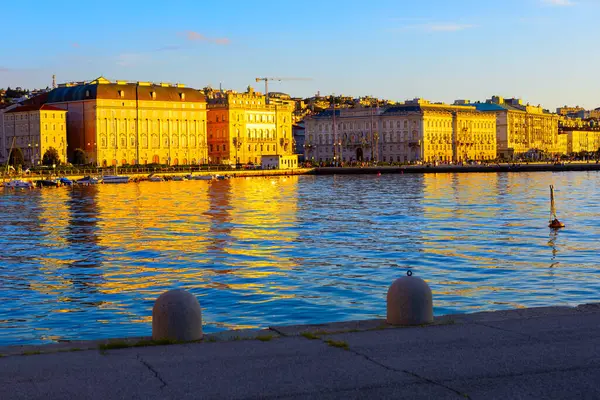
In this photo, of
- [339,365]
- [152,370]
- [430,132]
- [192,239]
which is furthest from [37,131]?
[339,365]

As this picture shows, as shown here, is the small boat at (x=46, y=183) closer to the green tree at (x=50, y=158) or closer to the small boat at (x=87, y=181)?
the small boat at (x=87, y=181)

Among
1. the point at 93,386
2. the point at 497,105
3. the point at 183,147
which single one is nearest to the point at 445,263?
the point at 93,386

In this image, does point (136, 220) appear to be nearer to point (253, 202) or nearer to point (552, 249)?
point (253, 202)

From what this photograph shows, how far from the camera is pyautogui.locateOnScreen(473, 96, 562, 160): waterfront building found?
566 ft

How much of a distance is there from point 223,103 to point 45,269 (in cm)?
11810

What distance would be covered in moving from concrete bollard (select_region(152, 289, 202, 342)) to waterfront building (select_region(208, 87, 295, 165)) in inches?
4970

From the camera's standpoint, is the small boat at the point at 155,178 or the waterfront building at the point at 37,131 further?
the waterfront building at the point at 37,131

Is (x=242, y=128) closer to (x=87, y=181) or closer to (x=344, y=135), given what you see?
(x=344, y=135)

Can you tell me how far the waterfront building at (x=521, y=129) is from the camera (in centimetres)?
17262

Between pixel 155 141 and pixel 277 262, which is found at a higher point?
pixel 155 141

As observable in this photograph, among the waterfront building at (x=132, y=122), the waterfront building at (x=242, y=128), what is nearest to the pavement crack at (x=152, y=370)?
the waterfront building at (x=132, y=122)

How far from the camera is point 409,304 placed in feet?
31.4

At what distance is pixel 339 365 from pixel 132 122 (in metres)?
119

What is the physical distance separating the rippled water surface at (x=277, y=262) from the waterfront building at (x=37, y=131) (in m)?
69.7
